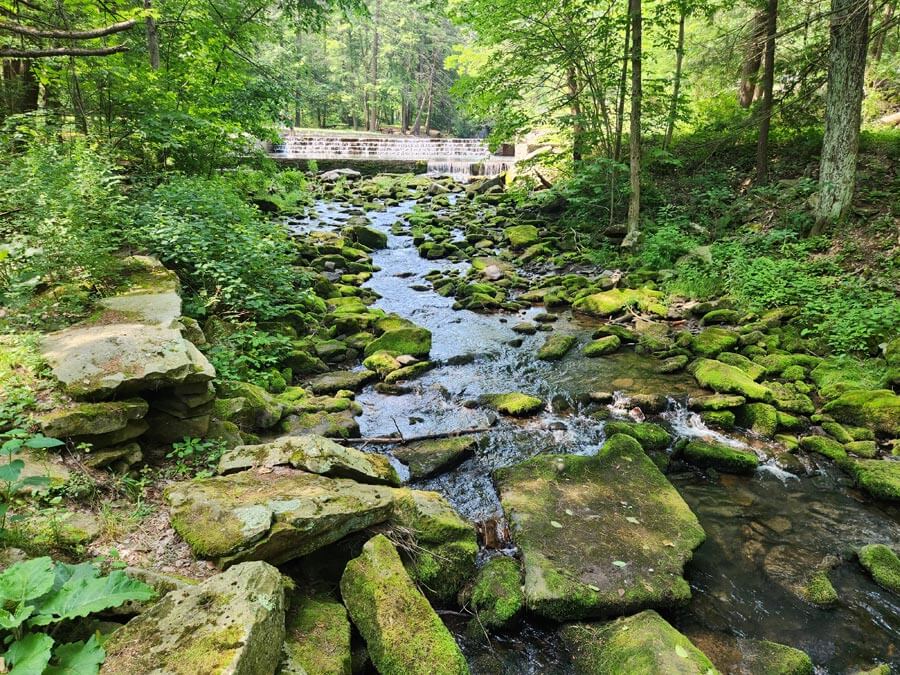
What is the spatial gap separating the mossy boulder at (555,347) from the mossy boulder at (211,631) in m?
6.15

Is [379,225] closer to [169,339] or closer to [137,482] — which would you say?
[169,339]

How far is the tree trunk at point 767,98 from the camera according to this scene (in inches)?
410

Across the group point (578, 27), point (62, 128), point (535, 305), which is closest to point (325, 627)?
point (535, 305)

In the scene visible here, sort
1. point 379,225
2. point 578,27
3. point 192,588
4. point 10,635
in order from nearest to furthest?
point 10,635, point 192,588, point 578,27, point 379,225

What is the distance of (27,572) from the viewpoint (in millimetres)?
1894

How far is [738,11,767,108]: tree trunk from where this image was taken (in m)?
9.88

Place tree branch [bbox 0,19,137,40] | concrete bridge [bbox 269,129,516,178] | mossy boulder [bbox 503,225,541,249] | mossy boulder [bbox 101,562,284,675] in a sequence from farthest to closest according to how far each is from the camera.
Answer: concrete bridge [bbox 269,129,516,178], mossy boulder [bbox 503,225,541,249], tree branch [bbox 0,19,137,40], mossy boulder [bbox 101,562,284,675]

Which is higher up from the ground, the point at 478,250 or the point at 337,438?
the point at 478,250

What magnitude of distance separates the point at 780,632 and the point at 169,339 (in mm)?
5226

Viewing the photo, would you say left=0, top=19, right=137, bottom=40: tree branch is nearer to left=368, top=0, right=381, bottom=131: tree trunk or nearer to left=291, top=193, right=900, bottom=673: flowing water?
left=291, top=193, right=900, bottom=673: flowing water

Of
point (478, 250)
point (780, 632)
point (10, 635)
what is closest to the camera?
point (10, 635)

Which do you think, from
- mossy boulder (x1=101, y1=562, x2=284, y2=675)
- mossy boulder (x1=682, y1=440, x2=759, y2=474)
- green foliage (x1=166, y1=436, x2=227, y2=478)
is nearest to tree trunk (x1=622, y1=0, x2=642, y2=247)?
mossy boulder (x1=682, y1=440, x2=759, y2=474)

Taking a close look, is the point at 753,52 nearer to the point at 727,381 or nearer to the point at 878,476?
the point at 727,381

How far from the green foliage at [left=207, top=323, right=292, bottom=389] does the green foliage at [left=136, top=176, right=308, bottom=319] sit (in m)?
0.44
